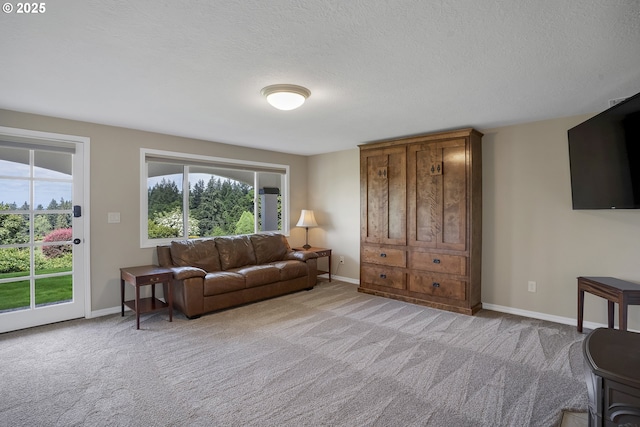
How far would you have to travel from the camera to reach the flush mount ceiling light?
2.70 metres

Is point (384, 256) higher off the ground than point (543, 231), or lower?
lower

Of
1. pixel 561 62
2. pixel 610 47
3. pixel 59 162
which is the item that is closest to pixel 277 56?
pixel 561 62

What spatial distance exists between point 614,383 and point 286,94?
264 centimetres

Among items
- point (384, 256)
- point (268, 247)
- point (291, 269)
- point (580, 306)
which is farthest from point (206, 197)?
point (580, 306)

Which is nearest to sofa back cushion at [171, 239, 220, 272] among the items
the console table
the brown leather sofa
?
the brown leather sofa

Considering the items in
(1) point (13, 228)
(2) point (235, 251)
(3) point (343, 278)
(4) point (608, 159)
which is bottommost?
(3) point (343, 278)

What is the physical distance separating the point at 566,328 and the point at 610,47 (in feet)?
9.27

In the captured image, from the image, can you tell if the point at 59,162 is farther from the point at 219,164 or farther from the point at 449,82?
the point at 449,82

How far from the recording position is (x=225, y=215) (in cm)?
527

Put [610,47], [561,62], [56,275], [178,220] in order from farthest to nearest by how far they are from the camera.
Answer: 1. [178,220]
2. [56,275]
3. [561,62]
4. [610,47]

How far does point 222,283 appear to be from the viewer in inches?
158

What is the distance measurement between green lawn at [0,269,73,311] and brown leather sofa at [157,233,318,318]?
101 centimetres

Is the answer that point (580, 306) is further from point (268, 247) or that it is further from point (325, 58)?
point (268, 247)

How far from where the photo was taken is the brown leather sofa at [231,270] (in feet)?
12.6
